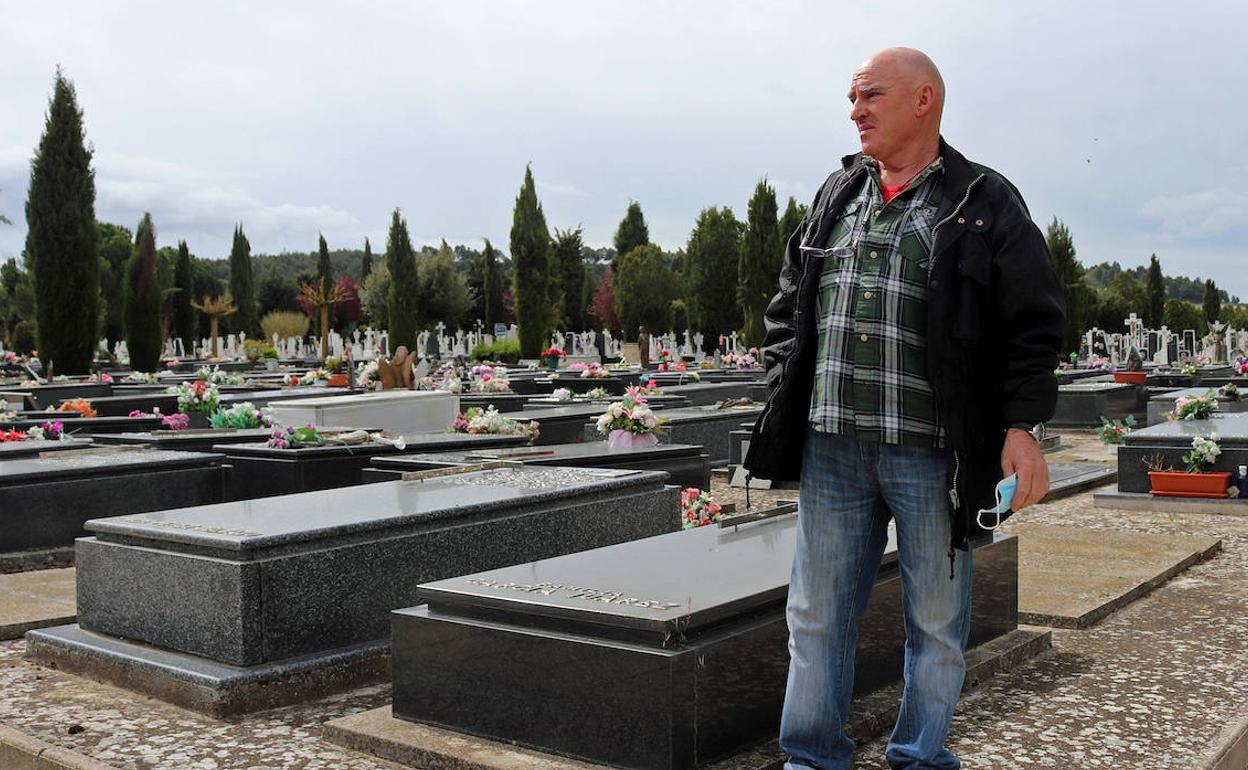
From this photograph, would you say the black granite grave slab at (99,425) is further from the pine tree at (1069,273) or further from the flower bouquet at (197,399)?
the pine tree at (1069,273)

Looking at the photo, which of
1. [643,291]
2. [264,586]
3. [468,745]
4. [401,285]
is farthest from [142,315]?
[468,745]

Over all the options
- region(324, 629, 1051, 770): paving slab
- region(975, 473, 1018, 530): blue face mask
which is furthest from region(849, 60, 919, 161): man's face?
region(324, 629, 1051, 770): paving slab

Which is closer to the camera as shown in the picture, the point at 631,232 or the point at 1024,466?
the point at 1024,466

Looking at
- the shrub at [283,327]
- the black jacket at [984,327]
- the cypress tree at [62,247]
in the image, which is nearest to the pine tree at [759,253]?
the cypress tree at [62,247]

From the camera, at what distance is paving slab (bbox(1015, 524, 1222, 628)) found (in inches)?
221

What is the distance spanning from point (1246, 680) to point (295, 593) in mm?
3540

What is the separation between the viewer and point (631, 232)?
5934cm

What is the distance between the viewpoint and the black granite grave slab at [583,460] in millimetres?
7707

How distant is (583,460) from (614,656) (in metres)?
4.86

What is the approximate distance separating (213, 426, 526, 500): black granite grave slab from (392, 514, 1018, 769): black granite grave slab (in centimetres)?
486

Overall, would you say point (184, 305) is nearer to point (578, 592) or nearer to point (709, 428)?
point (709, 428)

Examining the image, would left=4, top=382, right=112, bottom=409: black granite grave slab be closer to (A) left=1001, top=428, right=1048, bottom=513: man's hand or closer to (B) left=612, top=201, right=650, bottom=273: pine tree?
(A) left=1001, top=428, right=1048, bottom=513: man's hand

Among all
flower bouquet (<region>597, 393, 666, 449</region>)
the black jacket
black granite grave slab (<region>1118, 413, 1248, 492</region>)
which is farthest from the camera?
black granite grave slab (<region>1118, 413, 1248, 492</region>)

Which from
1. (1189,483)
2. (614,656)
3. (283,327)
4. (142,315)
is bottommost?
(1189,483)
